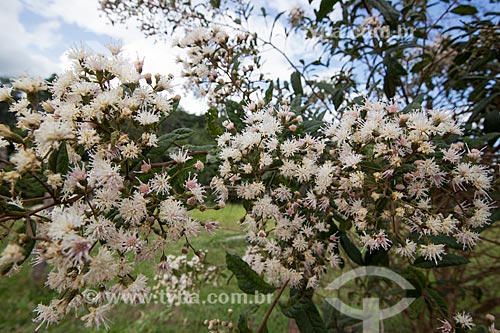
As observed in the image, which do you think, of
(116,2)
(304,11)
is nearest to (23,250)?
(116,2)

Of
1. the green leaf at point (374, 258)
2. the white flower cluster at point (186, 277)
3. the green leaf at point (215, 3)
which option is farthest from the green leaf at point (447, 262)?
the green leaf at point (215, 3)

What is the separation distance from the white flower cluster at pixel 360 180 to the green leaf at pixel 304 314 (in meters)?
0.14

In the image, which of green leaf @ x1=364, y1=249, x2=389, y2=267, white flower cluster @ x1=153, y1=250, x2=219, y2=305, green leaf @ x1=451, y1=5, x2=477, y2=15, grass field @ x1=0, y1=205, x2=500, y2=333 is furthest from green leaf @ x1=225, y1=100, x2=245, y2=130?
grass field @ x1=0, y1=205, x2=500, y2=333

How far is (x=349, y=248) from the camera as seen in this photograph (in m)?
1.46

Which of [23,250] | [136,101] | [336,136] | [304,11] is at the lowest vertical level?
[23,250]

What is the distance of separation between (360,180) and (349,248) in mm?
597

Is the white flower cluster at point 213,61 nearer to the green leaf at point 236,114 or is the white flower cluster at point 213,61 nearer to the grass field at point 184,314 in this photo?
the green leaf at point 236,114

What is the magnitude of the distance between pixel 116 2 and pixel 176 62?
113 cm

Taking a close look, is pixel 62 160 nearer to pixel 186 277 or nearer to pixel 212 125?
pixel 212 125

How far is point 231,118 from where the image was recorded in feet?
4.30

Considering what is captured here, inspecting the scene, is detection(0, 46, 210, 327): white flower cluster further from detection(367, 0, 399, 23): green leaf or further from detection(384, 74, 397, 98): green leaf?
detection(384, 74, 397, 98): green leaf

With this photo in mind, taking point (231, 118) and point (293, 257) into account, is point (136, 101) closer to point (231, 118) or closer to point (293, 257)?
point (231, 118)

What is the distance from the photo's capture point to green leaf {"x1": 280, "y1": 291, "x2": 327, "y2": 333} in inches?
49.9

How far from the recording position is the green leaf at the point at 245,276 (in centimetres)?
127
